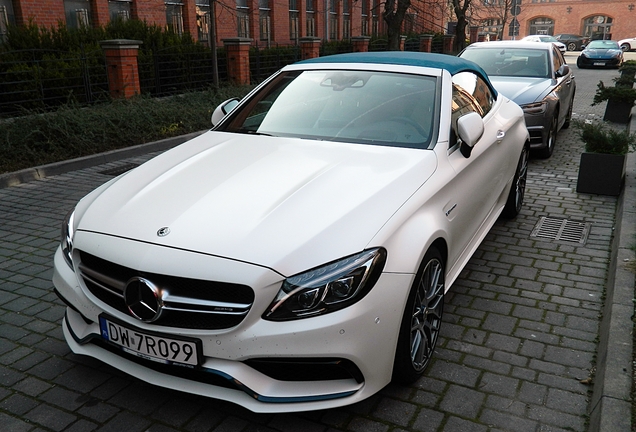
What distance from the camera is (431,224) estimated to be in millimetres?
3322

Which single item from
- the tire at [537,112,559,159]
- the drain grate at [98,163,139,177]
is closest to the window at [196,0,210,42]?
the drain grate at [98,163,139,177]

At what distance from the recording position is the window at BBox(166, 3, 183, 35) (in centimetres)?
2139

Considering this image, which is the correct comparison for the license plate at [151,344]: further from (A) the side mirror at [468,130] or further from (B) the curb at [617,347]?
(A) the side mirror at [468,130]

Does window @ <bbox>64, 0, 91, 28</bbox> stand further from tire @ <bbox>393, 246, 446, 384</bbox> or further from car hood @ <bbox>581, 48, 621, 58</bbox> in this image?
car hood @ <bbox>581, 48, 621, 58</bbox>

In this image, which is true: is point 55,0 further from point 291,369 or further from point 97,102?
point 291,369

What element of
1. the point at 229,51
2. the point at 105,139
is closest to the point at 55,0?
the point at 229,51

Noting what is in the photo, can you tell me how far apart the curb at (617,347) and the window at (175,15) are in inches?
754

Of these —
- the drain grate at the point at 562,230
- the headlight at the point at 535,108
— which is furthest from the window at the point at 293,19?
the drain grate at the point at 562,230

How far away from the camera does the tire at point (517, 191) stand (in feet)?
20.1

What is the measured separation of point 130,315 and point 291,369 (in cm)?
82

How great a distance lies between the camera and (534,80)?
9859mm

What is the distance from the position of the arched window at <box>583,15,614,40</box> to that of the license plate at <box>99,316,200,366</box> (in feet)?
263

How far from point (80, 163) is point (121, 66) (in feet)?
15.1

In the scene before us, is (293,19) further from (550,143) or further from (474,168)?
(474,168)
